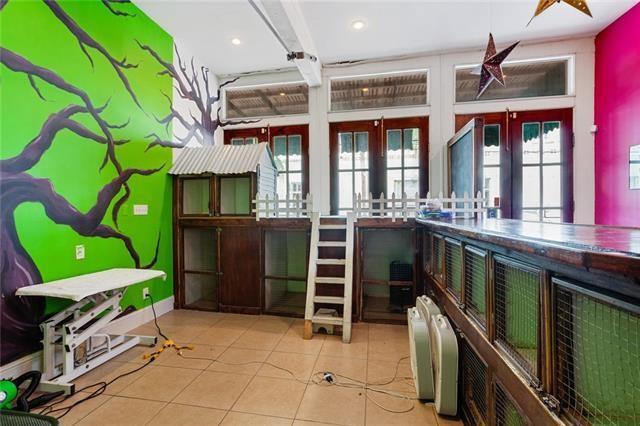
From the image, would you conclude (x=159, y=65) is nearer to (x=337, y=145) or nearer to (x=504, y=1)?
(x=337, y=145)

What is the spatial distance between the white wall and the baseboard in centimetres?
285

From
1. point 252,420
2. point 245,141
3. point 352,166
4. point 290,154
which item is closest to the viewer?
point 252,420

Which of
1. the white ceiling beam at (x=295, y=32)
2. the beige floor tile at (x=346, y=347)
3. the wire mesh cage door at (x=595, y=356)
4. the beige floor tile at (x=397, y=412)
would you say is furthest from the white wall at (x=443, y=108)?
the wire mesh cage door at (x=595, y=356)

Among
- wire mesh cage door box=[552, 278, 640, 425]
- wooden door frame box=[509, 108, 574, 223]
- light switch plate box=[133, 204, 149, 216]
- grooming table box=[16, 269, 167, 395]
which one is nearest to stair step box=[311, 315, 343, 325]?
grooming table box=[16, 269, 167, 395]

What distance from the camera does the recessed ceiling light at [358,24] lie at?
3930 millimetres

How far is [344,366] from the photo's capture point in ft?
8.52

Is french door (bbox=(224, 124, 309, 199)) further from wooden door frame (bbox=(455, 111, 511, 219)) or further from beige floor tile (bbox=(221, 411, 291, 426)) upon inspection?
beige floor tile (bbox=(221, 411, 291, 426))

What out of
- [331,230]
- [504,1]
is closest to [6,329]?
[331,230]

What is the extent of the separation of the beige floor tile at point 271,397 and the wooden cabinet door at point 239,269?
1.59 metres

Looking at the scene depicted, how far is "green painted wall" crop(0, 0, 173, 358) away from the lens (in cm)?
236

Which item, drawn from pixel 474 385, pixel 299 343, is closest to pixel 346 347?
pixel 299 343

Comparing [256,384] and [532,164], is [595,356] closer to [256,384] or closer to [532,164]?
[256,384]

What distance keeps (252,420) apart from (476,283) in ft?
5.64

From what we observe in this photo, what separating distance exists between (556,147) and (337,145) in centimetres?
340
